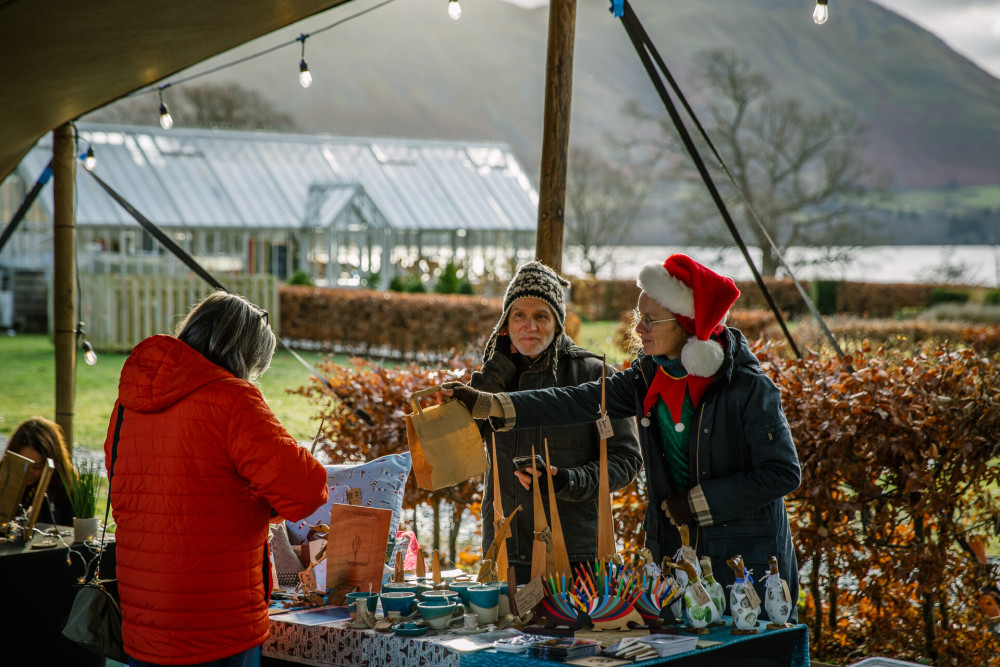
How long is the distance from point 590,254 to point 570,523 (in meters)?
32.8

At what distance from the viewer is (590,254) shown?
35500 mm

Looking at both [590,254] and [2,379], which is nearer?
[2,379]

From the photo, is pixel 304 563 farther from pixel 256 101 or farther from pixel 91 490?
pixel 256 101

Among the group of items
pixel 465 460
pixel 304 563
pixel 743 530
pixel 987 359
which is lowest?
pixel 304 563

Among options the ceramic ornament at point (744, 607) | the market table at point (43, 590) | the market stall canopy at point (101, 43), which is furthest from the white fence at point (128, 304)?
the ceramic ornament at point (744, 607)

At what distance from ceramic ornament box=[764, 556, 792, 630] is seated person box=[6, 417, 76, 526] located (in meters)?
3.19

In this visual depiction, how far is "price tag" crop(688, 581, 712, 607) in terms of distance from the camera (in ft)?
7.50

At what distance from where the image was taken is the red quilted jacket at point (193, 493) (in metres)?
2.21

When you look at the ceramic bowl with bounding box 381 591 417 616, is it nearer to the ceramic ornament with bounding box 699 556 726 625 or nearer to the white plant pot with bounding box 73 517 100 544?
the ceramic ornament with bounding box 699 556 726 625

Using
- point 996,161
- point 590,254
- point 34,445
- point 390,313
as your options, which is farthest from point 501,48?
point 34,445

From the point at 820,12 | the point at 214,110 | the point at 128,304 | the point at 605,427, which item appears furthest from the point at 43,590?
the point at 214,110

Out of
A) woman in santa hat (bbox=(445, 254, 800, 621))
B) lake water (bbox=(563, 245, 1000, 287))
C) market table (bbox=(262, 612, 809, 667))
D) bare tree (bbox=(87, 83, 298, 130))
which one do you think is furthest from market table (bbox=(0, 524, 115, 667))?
bare tree (bbox=(87, 83, 298, 130))

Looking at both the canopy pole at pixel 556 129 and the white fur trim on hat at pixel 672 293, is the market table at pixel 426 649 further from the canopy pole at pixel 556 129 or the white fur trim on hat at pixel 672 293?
the canopy pole at pixel 556 129

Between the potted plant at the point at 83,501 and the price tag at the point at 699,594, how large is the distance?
8.42 ft
